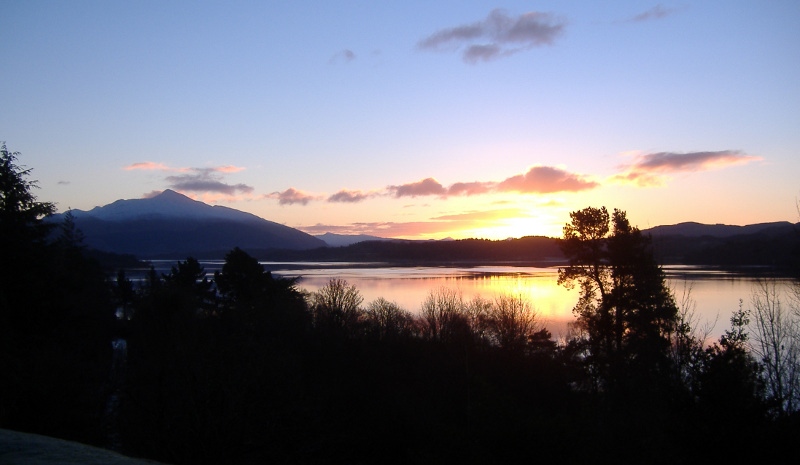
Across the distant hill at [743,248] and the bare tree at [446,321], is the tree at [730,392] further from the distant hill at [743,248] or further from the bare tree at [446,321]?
the bare tree at [446,321]

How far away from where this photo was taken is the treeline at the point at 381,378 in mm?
12414

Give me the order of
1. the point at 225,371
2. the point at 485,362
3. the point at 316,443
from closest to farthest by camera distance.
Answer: the point at 225,371 < the point at 316,443 < the point at 485,362

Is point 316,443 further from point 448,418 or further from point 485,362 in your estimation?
point 485,362

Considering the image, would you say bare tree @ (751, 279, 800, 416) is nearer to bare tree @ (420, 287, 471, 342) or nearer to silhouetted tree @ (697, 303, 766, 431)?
Answer: silhouetted tree @ (697, 303, 766, 431)

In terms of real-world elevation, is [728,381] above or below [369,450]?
above

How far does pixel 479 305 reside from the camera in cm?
4012

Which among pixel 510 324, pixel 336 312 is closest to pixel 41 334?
pixel 336 312

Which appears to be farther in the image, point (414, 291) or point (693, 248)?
point (414, 291)

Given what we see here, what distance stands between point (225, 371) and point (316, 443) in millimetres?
5228

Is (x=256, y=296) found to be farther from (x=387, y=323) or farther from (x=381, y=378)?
(x=381, y=378)

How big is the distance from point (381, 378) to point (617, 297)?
34.9 feet

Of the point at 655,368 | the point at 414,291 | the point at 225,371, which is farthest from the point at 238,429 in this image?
the point at 414,291

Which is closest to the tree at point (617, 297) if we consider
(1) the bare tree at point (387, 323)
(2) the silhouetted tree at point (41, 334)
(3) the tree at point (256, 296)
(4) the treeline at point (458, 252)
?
(1) the bare tree at point (387, 323)

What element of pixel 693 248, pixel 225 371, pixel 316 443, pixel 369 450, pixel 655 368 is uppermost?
pixel 693 248
